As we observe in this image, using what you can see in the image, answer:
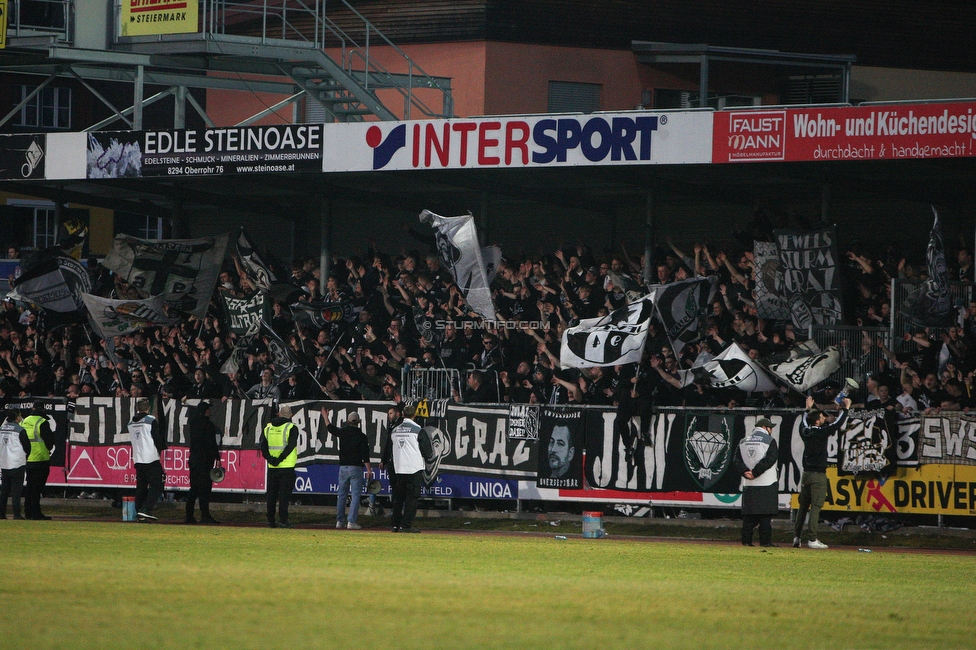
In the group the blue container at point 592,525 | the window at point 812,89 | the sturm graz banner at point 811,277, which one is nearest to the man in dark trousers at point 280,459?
the blue container at point 592,525

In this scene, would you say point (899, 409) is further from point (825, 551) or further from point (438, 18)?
point (438, 18)

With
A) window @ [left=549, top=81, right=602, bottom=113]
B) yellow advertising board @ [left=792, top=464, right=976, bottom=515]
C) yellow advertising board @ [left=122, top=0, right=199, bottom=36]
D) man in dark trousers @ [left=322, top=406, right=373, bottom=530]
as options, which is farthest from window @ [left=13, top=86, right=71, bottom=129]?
yellow advertising board @ [left=792, top=464, right=976, bottom=515]

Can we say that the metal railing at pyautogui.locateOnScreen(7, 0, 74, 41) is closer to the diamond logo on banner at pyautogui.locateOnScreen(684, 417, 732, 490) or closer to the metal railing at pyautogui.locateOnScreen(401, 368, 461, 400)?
the metal railing at pyautogui.locateOnScreen(401, 368, 461, 400)

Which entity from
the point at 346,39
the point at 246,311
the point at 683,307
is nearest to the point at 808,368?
the point at 683,307

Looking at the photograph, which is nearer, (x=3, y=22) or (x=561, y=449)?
(x=561, y=449)

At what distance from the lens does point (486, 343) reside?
26047mm

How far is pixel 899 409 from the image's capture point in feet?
69.9

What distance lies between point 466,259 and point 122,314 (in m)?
7.66

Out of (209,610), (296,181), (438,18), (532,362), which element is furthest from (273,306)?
(209,610)

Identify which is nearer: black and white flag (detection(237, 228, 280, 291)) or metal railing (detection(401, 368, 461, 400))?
metal railing (detection(401, 368, 461, 400))

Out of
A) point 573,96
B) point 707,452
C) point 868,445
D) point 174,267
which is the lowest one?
point 707,452

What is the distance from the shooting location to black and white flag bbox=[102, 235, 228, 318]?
2983 centimetres

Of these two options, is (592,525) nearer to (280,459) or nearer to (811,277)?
(280,459)

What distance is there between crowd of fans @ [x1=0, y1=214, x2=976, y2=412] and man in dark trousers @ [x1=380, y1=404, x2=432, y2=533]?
9.68 ft
